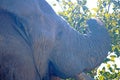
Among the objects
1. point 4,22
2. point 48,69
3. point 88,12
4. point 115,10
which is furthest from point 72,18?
point 4,22

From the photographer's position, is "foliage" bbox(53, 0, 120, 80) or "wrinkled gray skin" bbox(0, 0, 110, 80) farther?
"foliage" bbox(53, 0, 120, 80)

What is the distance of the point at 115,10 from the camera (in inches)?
249

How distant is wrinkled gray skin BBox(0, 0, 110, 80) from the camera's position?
9.64 ft

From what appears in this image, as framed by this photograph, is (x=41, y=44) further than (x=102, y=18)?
No

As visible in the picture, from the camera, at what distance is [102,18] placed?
6.08m

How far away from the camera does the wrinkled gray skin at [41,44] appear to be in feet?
9.64

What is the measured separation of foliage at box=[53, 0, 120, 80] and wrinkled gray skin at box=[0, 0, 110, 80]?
1.63 metres

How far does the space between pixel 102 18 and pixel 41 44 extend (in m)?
2.90

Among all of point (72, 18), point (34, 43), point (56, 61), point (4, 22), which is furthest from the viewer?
point (72, 18)

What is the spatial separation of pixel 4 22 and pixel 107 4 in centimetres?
367

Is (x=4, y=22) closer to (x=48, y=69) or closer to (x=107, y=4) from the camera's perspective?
(x=48, y=69)

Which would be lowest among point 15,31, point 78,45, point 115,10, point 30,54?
point 115,10

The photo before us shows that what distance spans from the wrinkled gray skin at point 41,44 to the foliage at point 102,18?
5.34 ft

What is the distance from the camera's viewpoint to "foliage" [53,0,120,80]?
572 cm
